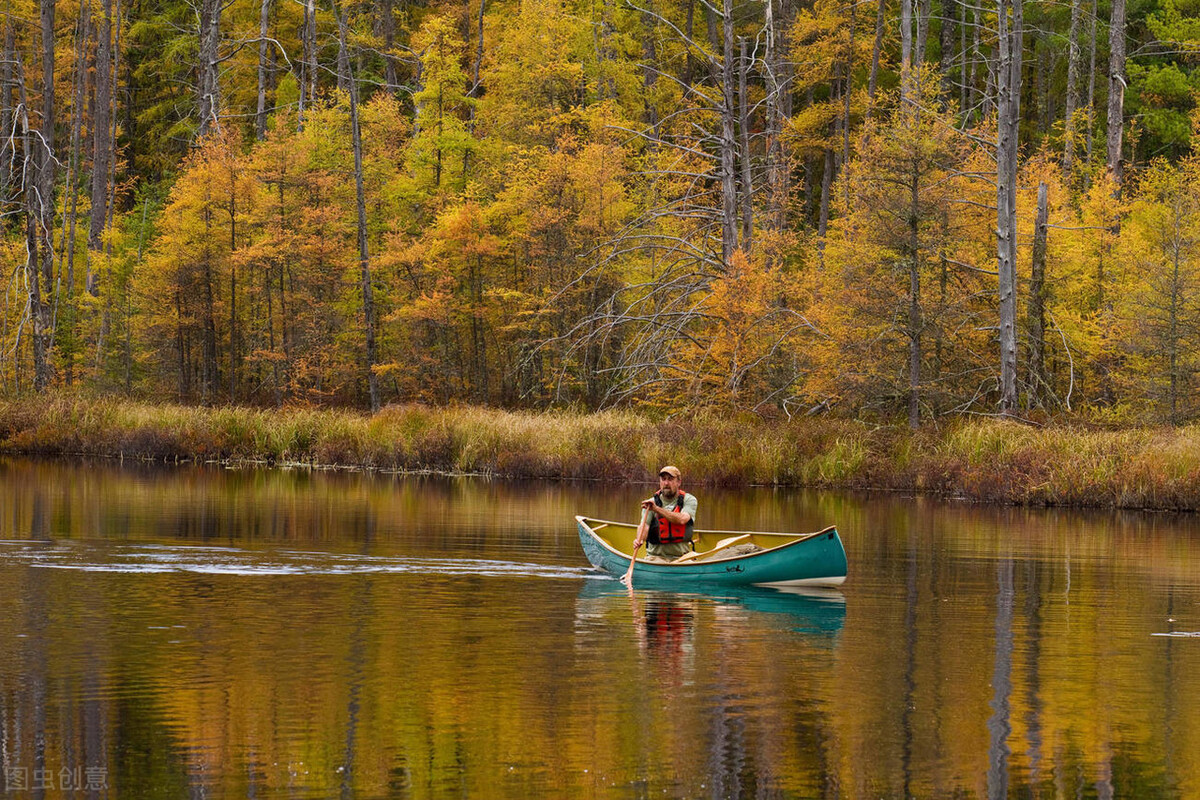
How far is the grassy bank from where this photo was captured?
3219 cm

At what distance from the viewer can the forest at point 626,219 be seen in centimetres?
3881

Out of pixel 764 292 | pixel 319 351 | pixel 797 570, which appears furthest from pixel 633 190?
pixel 797 570

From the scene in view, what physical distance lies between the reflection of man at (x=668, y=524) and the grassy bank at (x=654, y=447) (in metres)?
15.2

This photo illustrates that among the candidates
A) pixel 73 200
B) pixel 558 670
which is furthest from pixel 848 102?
pixel 558 670

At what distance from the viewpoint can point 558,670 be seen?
41.4ft

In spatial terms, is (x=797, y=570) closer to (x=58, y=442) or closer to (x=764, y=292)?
(x=764, y=292)

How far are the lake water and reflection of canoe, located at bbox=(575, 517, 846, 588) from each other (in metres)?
0.25

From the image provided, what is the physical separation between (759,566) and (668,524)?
135 cm

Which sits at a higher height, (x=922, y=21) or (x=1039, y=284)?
(x=922, y=21)

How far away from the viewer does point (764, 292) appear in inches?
1607

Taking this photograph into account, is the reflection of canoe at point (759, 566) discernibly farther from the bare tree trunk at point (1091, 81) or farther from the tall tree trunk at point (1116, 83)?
Result: the bare tree trunk at point (1091, 81)

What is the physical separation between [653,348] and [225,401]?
20176 mm

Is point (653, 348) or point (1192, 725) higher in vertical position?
point (653, 348)

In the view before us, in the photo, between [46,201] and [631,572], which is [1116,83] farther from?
[631,572]
